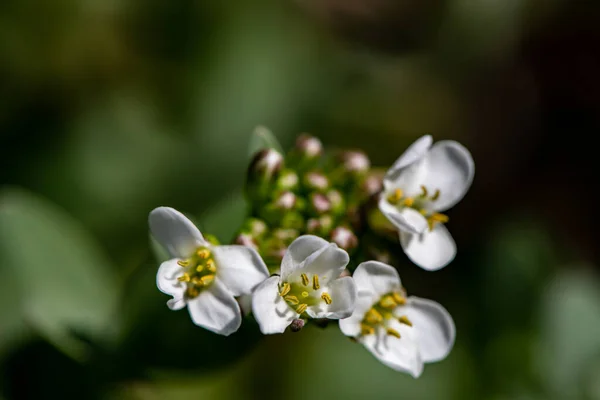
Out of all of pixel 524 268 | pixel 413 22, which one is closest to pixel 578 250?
pixel 524 268

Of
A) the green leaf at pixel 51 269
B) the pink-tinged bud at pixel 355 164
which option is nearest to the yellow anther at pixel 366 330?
the pink-tinged bud at pixel 355 164

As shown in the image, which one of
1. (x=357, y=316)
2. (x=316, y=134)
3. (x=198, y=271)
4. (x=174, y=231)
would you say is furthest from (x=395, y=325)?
(x=316, y=134)

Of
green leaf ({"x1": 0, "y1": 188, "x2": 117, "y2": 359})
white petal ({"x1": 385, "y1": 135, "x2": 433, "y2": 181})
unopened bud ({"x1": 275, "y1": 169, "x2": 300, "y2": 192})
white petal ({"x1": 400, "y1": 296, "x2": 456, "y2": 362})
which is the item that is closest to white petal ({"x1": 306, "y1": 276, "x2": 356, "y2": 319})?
white petal ({"x1": 400, "y1": 296, "x2": 456, "y2": 362})

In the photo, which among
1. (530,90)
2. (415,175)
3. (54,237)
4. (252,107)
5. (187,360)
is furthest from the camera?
(530,90)

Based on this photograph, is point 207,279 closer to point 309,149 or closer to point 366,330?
point 366,330

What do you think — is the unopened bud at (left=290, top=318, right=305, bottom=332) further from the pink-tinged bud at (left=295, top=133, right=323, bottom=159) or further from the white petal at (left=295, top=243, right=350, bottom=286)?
the pink-tinged bud at (left=295, top=133, right=323, bottom=159)

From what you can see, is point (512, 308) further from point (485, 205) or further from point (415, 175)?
point (415, 175)
